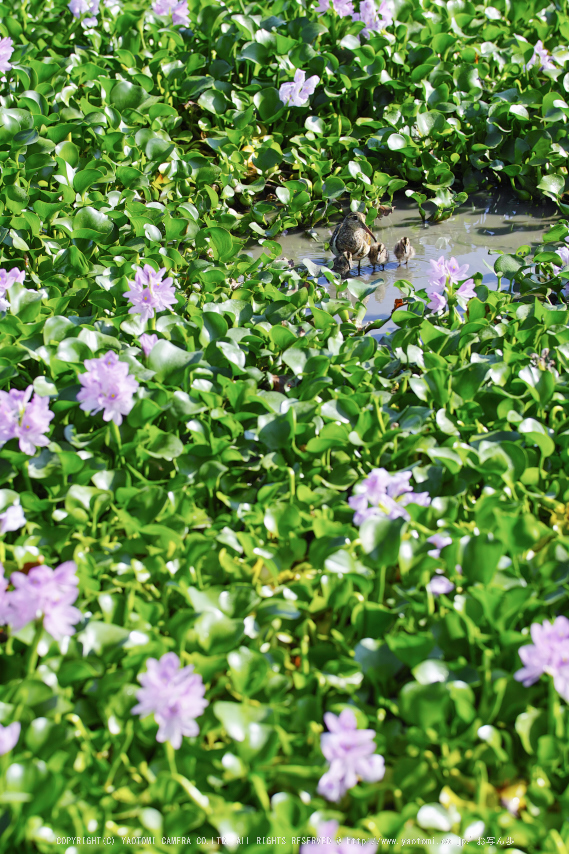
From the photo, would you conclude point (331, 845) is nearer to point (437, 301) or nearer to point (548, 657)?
point (548, 657)

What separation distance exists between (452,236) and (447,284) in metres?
1.05

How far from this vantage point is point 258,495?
Answer: 2.29m

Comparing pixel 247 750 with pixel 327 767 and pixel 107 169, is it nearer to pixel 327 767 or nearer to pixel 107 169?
pixel 327 767

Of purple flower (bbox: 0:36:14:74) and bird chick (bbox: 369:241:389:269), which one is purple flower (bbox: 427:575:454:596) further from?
purple flower (bbox: 0:36:14:74)

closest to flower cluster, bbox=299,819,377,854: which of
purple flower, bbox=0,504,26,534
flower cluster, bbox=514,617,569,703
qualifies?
flower cluster, bbox=514,617,569,703

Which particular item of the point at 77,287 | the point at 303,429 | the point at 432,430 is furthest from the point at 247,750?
the point at 77,287

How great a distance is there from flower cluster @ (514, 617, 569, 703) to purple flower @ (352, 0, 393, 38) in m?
4.01

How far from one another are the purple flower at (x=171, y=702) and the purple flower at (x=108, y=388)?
866mm

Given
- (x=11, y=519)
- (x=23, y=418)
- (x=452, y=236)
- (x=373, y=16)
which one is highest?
(x=373, y=16)

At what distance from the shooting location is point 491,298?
3168 mm

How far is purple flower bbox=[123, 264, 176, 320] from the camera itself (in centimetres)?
279

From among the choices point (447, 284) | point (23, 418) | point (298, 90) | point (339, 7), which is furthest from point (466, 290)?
point (339, 7)

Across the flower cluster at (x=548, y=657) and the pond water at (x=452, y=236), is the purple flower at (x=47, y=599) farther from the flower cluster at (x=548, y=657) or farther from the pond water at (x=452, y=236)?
the pond water at (x=452, y=236)

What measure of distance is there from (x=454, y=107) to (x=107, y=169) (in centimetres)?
188
